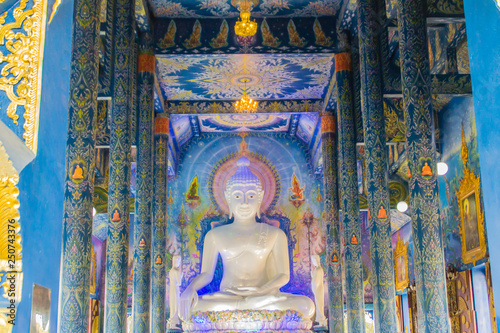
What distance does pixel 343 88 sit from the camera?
11703 millimetres

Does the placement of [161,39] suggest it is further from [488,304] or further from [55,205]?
[55,205]

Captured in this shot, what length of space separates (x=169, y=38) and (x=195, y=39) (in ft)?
1.61

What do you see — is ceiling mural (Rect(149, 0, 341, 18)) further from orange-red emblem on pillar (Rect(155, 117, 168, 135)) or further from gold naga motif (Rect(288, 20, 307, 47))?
orange-red emblem on pillar (Rect(155, 117, 168, 135))

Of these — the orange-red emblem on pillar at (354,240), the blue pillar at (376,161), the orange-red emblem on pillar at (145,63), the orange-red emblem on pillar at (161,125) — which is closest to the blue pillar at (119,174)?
the orange-red emblem on pillar at (145,63)

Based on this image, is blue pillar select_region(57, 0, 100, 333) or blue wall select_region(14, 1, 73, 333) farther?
blue pillar select_region(57, 0, 100, 333)

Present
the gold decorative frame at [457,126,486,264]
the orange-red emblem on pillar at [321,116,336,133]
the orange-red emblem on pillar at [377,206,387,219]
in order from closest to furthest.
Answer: the orange-red emblem on pillar at [377,206,387,219]
the gold decorative frame at [457,126,486,264]
the orange-red emblem on pillar at [321,116,336,133]

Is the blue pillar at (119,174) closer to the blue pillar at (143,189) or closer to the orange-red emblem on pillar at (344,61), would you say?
the blue pillar at (143,189)

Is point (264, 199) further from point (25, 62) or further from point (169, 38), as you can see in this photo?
point (25, 62)

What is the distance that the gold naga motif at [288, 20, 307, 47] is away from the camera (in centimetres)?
1188

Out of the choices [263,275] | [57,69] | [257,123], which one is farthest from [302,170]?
[57,69]

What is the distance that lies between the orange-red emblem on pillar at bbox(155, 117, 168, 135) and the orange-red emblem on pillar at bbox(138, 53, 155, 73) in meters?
2.56

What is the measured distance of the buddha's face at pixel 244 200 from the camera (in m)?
12.9

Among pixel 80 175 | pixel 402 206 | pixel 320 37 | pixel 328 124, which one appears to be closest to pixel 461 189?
pixel 402 206

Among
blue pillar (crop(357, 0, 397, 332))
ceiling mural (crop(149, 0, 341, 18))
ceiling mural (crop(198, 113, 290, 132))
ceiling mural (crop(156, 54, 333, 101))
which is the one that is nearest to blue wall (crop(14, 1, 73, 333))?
blue pillar (crop(357, 0, 397, 332))
